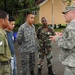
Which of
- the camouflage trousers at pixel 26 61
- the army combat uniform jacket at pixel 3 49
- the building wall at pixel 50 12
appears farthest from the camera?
the building wall at pixel 50 12

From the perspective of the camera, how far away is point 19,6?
703 inches

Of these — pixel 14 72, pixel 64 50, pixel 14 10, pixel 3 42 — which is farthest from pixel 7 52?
pixel 14 10

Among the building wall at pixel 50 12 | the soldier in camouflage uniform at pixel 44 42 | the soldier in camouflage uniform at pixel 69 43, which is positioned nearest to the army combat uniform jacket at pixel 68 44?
the soldier in camouflage uniform at pixel 69 43

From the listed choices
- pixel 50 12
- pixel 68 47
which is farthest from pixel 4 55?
pixel 50 12

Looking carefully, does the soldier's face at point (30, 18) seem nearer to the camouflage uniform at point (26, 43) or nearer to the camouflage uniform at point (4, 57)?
the camouflage uniform at point (26, 43)

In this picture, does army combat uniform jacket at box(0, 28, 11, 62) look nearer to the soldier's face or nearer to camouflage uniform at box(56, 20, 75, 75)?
camouflage uniform at box(56, 20, 75, 75)

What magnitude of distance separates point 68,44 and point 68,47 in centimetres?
5

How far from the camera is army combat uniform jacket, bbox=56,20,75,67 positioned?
5238mm

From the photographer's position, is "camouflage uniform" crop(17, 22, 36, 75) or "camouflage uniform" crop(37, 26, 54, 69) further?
"camouflage uniform" crop(37, 26, 54, 69)

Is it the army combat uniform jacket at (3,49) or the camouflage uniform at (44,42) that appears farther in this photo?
the camouflage uniform at (44,42)

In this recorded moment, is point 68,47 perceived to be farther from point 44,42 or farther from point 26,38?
point 44,42

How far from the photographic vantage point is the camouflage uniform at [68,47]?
5.24 metres

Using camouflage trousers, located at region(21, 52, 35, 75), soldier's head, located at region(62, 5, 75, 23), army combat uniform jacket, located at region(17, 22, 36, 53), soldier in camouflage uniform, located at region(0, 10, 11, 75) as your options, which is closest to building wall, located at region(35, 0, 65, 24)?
camouflage trousers, located at region(21, 52, 35, 75)

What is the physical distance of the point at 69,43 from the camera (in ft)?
17.2
